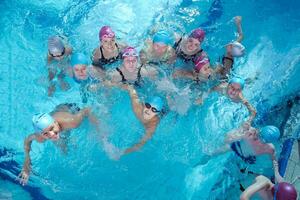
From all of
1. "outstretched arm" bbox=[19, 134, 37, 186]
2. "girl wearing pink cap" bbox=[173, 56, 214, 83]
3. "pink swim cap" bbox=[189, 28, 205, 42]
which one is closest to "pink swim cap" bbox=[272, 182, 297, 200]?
"girl wearing pink cap" bbox=[173, 56, 214, 83]

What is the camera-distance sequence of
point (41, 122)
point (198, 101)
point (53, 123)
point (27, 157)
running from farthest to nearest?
point (198, 101), point (27, 157), point (53, 123), point (41, 122)

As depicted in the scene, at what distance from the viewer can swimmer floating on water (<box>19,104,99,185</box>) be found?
4528 mm

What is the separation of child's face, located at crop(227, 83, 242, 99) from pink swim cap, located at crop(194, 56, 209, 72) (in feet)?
1.78

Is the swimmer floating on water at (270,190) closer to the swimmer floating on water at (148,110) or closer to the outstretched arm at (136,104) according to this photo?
the swimmer floating on water at (148,110)

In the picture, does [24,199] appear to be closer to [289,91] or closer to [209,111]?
[209,111]

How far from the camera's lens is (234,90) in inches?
213

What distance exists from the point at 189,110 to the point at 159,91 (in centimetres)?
76

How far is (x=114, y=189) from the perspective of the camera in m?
6.16

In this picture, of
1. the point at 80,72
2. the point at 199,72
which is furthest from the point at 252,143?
the point at 80,72

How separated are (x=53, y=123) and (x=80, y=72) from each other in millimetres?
1086

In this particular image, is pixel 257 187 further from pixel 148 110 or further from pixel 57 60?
pixel 57 60

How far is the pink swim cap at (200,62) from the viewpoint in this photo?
218 inches

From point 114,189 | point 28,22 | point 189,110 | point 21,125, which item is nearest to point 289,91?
point 189,110

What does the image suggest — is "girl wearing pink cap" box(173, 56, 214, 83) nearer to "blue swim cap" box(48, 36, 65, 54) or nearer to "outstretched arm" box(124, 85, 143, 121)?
"outstretched arm" box(124, 85, 143, 121)
